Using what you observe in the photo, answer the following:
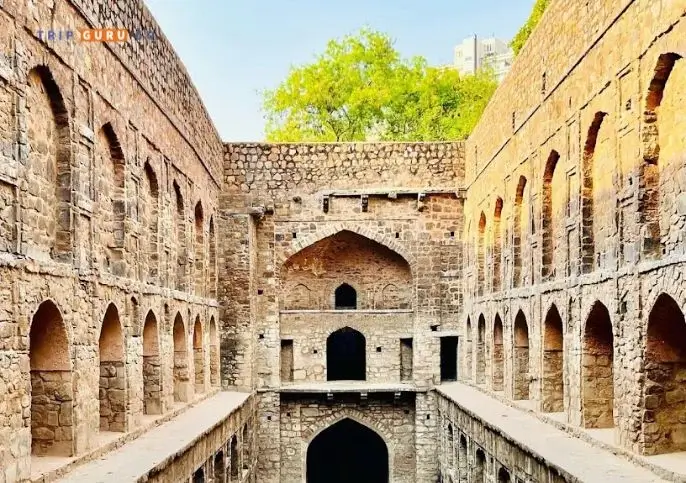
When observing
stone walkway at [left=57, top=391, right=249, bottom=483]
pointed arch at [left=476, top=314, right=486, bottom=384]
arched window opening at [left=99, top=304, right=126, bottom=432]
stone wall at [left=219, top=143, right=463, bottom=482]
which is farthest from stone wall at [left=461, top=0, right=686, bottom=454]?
arched window opening at [left=99, top=304, right=126, bottom=432]

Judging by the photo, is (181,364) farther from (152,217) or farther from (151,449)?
(151,449)

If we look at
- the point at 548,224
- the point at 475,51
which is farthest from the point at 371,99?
the point at 475,51

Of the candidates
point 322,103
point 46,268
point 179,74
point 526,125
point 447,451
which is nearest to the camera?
point 46,268

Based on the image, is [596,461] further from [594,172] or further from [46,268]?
[46,268]

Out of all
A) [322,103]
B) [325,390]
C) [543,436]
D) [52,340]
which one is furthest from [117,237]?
[322,103]

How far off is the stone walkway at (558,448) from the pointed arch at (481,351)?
7.42 feet

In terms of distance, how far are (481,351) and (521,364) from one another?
3.55m

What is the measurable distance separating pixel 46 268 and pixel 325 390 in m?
11.4

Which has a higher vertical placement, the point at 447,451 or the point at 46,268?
the point at 46,268

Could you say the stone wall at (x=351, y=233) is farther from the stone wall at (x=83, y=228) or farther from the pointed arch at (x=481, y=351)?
the stone wall at (x=83, y=228)

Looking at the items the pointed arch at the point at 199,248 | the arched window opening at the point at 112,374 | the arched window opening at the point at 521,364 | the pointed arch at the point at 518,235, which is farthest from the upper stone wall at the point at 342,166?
the arched window opening at the point at 112,374

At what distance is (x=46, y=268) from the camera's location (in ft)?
27.2

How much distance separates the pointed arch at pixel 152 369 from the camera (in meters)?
12.8

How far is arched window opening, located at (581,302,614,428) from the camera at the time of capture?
10.8 m
